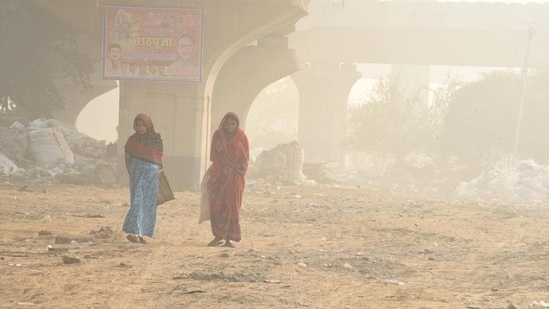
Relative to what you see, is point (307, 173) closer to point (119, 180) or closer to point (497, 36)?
point (119, 180)

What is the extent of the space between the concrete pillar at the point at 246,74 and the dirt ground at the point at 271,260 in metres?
10.2

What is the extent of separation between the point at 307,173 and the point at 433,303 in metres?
24.1

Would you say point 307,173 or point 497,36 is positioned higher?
point 497,36

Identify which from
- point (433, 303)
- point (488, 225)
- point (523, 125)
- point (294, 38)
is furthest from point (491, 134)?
point (433, 303)

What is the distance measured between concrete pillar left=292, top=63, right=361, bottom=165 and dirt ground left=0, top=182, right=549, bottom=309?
85.4ft

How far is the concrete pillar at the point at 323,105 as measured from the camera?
44812mm

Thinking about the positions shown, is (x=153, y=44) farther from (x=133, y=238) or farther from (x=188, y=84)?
(x=133, y=238)

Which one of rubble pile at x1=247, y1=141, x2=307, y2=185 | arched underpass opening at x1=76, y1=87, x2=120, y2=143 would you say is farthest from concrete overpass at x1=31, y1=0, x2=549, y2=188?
arched underpass opening at x1=76, y1=87, x2=120, y2=143

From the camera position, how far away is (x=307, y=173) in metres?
32.1

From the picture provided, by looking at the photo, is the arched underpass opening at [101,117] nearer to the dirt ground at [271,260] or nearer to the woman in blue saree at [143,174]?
the dirt ground at [271,260]

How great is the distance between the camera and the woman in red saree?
38.7 ft

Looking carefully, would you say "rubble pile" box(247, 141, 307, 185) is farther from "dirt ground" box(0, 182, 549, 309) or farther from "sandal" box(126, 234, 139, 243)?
"sandal" box(126, 234, 139, 243)

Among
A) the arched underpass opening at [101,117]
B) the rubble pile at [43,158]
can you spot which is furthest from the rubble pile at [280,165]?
the arched underpass opening at [101,117]

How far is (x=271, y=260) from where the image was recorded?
1029 centimetres
